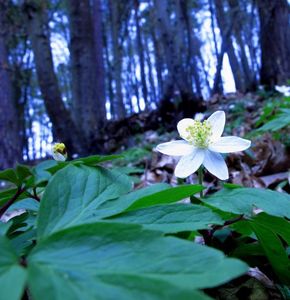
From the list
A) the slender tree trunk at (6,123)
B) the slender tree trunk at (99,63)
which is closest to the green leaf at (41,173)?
the slender tree trunk at (6,123)

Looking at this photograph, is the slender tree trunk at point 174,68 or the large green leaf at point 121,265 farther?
the slender tree trunk at point 174,68

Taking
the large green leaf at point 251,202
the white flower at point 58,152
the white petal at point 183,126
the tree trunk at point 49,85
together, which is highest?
the tree trunk at point 49,85

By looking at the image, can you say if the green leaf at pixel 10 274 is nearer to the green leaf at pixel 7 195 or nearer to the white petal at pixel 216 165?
the green leaf at pixel 7 195

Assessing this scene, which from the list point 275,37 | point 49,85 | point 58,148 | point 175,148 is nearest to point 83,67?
point 49,85

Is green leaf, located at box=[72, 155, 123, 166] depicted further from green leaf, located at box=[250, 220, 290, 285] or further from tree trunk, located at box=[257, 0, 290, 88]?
tree trunk, located at box=[257, 0, 290, 88]

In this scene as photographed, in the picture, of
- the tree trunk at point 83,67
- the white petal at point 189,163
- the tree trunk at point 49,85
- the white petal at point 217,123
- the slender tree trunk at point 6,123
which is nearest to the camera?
the white petal at point 189,163

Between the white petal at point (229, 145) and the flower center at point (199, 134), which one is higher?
the flower center at point (199, 134)

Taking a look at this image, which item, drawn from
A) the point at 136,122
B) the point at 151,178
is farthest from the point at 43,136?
the point at 151,178

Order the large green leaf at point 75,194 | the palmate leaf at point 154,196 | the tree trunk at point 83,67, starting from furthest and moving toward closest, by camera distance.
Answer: the tree trunk at point 83,67, the palmate leaf at point 154,196, the large green leaf at point 75,194
